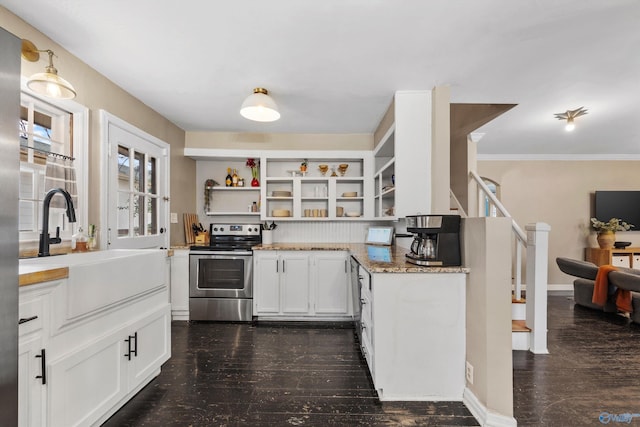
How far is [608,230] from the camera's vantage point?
4.96 meters

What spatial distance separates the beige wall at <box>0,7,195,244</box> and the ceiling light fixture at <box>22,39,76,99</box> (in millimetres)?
85

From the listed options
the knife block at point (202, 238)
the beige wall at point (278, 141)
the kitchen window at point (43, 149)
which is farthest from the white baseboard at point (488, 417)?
the knife block at point (202, 238)

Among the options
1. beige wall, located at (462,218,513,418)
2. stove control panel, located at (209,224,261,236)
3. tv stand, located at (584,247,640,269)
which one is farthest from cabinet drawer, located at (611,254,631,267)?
stove control panel, located at (209,224,261,236)

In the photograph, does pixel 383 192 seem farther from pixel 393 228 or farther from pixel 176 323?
pixel 176 323

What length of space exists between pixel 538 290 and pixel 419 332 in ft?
5.31

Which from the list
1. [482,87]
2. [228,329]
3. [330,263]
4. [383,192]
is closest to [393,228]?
[383,192]

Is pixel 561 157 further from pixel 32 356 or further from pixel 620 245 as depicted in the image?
pixel 32 356

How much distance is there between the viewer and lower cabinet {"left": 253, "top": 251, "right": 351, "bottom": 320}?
3.49 m

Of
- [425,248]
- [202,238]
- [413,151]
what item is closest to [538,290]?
[425,248]

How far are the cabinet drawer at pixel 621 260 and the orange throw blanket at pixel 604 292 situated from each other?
183cm

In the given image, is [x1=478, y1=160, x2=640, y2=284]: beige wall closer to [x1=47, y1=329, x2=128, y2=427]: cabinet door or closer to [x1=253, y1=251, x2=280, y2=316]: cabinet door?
[x1=253, y1=251, x2=280, y2=316]: cabinet door

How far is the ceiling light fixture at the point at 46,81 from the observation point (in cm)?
164

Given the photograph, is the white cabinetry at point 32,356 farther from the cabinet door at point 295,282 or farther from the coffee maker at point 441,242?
the cabinet door at point 295,282

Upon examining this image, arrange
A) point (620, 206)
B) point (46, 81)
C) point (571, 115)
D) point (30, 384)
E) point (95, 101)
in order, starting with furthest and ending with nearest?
point (620, 206)
point (571, 115)
point (95, 101)
point (46, 81)
point (30, 384)
